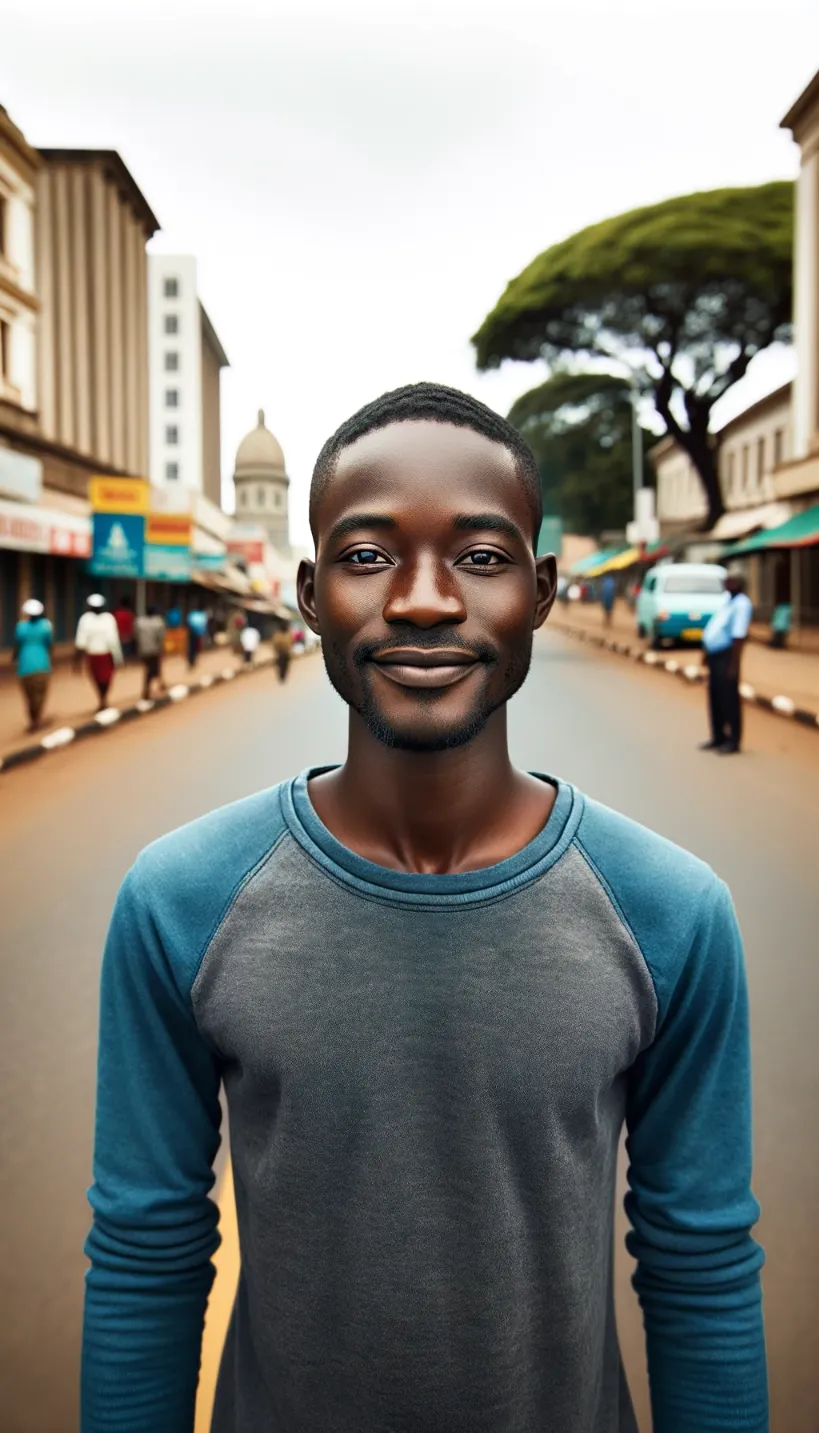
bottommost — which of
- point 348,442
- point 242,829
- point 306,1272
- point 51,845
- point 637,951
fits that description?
point 51,845

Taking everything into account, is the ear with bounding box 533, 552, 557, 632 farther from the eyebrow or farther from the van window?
the van window

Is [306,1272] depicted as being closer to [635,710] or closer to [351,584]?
[351,584]

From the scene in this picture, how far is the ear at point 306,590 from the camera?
1.32 metres

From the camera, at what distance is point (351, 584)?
1.20 meters

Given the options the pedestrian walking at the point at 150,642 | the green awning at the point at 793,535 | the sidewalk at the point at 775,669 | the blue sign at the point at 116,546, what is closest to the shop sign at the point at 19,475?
the pedestrian walking at the point at 150,642

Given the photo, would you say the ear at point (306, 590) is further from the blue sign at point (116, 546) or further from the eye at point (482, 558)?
the blue sign at point (116, 546)

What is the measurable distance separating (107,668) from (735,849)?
30.8 ft

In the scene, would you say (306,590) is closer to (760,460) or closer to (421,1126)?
(421,1126)

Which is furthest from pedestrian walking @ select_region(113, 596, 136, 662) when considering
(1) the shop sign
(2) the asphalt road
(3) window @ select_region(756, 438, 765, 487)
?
(3) window @ select_region(756, 438, 765, 487)

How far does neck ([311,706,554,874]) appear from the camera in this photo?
4.19 feet

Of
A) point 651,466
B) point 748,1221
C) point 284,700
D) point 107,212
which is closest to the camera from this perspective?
point 748,1221

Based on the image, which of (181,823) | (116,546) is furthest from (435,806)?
(116,546)

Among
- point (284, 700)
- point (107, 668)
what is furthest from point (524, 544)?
point (284, 700)

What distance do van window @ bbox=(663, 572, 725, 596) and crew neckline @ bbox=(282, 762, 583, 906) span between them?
22769 mm
